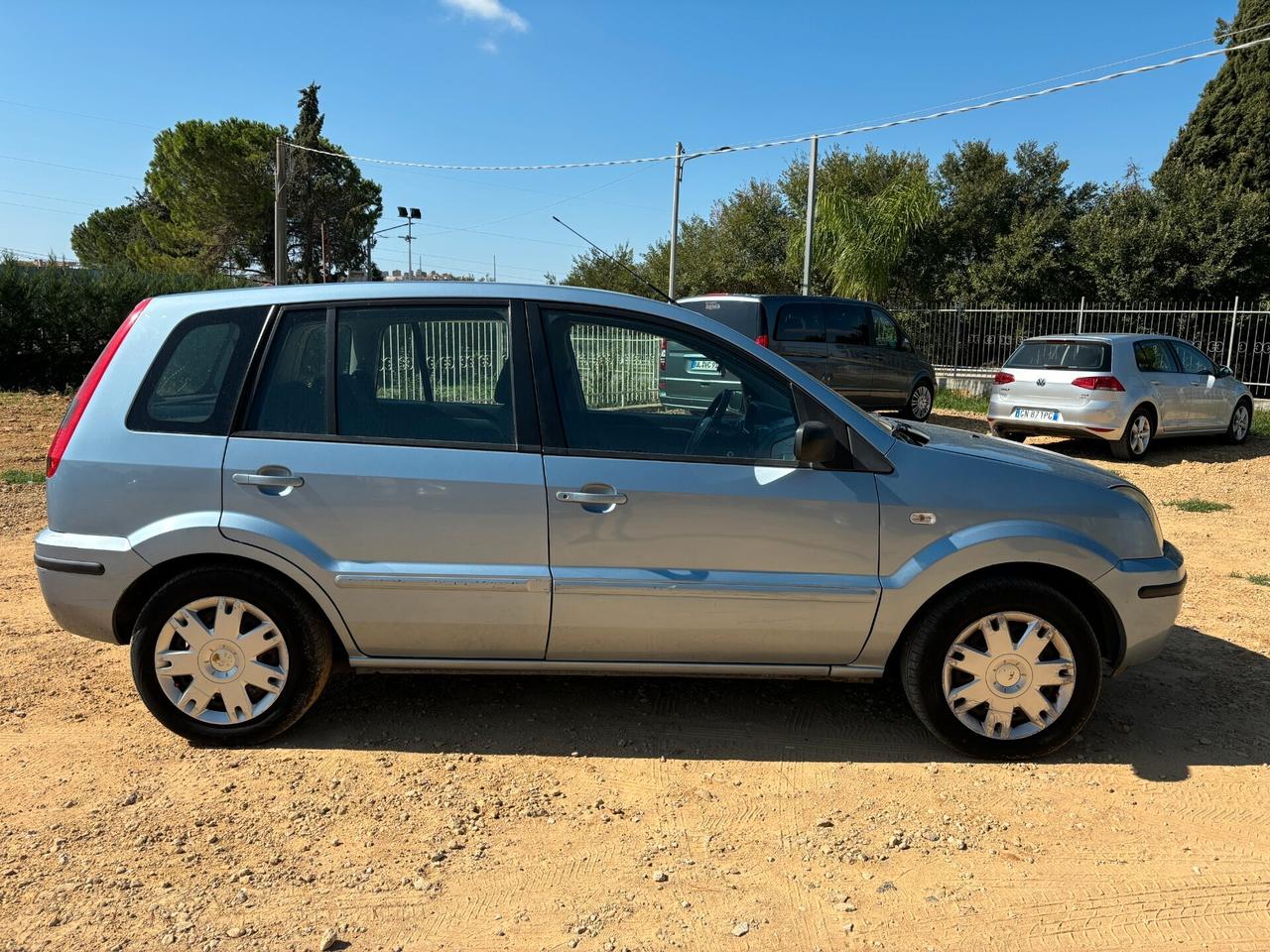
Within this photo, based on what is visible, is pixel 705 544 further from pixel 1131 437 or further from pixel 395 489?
pixel 1131 437

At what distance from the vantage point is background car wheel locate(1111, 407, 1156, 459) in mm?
11531

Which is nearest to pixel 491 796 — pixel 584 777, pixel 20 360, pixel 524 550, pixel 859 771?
pixel 584 777

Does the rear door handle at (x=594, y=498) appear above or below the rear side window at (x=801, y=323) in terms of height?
below

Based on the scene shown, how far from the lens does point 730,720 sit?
3936mm

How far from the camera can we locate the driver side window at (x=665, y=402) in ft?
11.5

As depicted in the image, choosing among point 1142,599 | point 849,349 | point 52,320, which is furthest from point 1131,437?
point 52,320

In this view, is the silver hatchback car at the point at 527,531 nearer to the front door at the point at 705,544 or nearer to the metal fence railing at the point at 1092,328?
the front door at the point at 705,544

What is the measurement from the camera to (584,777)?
3426 mm

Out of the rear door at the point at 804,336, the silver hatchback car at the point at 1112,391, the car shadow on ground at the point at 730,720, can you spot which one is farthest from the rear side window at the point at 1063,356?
the car shadow on ground at the point at 730,720

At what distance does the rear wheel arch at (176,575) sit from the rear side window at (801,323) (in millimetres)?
→ 10378

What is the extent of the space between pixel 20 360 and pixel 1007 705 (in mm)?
19476

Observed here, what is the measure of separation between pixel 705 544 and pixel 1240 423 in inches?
515

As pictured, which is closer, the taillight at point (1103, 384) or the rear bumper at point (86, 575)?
the rear bumper at point (86, 575)

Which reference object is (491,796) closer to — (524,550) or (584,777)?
(584,777)
